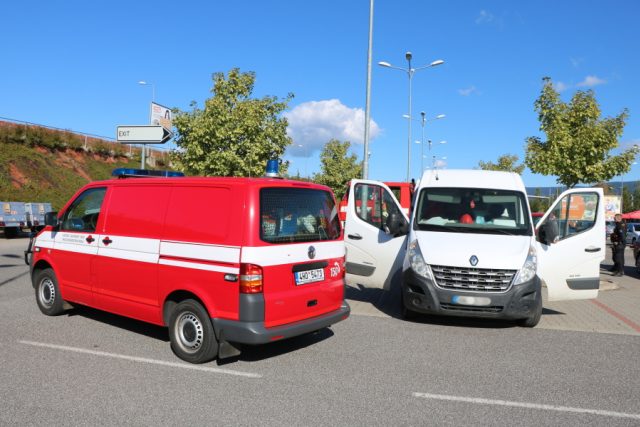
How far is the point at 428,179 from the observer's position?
334 inches

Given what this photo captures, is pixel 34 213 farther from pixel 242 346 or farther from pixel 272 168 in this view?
pixel 242 346

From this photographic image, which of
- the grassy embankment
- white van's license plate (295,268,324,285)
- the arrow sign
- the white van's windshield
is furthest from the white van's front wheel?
the grassy embankment

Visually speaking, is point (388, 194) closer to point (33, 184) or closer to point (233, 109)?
point (233, 109)

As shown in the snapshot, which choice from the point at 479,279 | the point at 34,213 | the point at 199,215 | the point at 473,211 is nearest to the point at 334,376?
the point at 199,215

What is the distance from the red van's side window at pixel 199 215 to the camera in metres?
5.11

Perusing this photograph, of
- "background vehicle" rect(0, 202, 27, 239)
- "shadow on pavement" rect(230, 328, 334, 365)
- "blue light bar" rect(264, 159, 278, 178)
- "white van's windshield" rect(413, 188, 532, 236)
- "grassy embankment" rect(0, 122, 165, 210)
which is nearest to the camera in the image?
"shadow on pavement" rect(230, 328, 334, 365)

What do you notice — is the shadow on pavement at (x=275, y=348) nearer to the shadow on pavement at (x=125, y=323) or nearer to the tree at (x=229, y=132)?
the shadow on pavement at (x=125, y=323)

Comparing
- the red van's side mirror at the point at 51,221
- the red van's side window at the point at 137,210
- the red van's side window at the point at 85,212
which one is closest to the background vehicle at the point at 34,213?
the red van's side mirror at the point at 51,221

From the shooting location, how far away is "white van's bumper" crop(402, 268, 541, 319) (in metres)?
6.74

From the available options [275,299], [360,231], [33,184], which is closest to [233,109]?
[360,231]

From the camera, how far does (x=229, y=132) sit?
19766 millimetres

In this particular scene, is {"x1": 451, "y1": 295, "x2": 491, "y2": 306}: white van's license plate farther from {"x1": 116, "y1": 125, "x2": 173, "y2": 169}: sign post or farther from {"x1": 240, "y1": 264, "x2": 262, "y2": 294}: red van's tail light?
{"x1": 116, "y1": 125, "x2": 173, "y2": 169}: sign post

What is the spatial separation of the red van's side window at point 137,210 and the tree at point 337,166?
1751 inches

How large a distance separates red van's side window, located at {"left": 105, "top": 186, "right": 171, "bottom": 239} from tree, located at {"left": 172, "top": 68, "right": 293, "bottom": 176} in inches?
536
